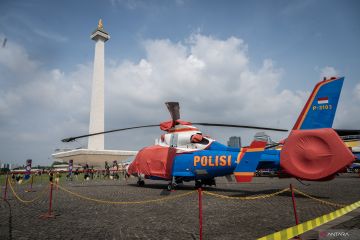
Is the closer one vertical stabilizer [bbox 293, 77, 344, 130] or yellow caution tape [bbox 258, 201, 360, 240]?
yellow caution tape [bbox 258, 201, 360, 240]

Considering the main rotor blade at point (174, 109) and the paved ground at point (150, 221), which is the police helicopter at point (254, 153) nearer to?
the main rotor blade at point (174, 109)

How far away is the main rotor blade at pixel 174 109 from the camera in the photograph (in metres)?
14.2

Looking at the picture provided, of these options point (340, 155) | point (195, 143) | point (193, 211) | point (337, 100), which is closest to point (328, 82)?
point (337, 100)

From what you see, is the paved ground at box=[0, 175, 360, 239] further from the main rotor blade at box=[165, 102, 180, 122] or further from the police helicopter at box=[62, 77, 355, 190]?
the main rotor blade at box=[165, 102, 180, 122]

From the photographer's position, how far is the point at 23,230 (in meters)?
7.33

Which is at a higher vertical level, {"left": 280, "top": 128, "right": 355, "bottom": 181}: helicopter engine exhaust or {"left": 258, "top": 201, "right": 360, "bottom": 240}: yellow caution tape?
{"left": 280, "top": 128, "right": 355, "bottom": 181}: helicopter engine exhaust

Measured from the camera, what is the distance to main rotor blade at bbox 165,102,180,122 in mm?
14173

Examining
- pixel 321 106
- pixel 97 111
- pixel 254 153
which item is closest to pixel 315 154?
pixel 321 106

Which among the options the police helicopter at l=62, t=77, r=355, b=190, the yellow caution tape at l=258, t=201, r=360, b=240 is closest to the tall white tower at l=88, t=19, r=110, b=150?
the police helicopter at l=62, t=77, r=355, b=190

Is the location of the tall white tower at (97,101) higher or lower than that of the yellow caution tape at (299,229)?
higher

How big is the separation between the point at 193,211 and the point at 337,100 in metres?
7.25

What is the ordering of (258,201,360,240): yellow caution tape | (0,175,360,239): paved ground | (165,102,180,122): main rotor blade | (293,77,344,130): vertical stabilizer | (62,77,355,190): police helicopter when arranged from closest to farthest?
(258,201,360,240): yellow caution tape
(0,175,360,239): paved ground
(62,77,355,190): police helicopter
(293,77,344,130): vertical stabilizer
(165,102,180,122): main rotor blade

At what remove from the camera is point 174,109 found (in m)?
14.7

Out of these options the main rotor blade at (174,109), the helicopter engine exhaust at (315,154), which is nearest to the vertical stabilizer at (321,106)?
the helicopter engine exhaust at (315,154)
